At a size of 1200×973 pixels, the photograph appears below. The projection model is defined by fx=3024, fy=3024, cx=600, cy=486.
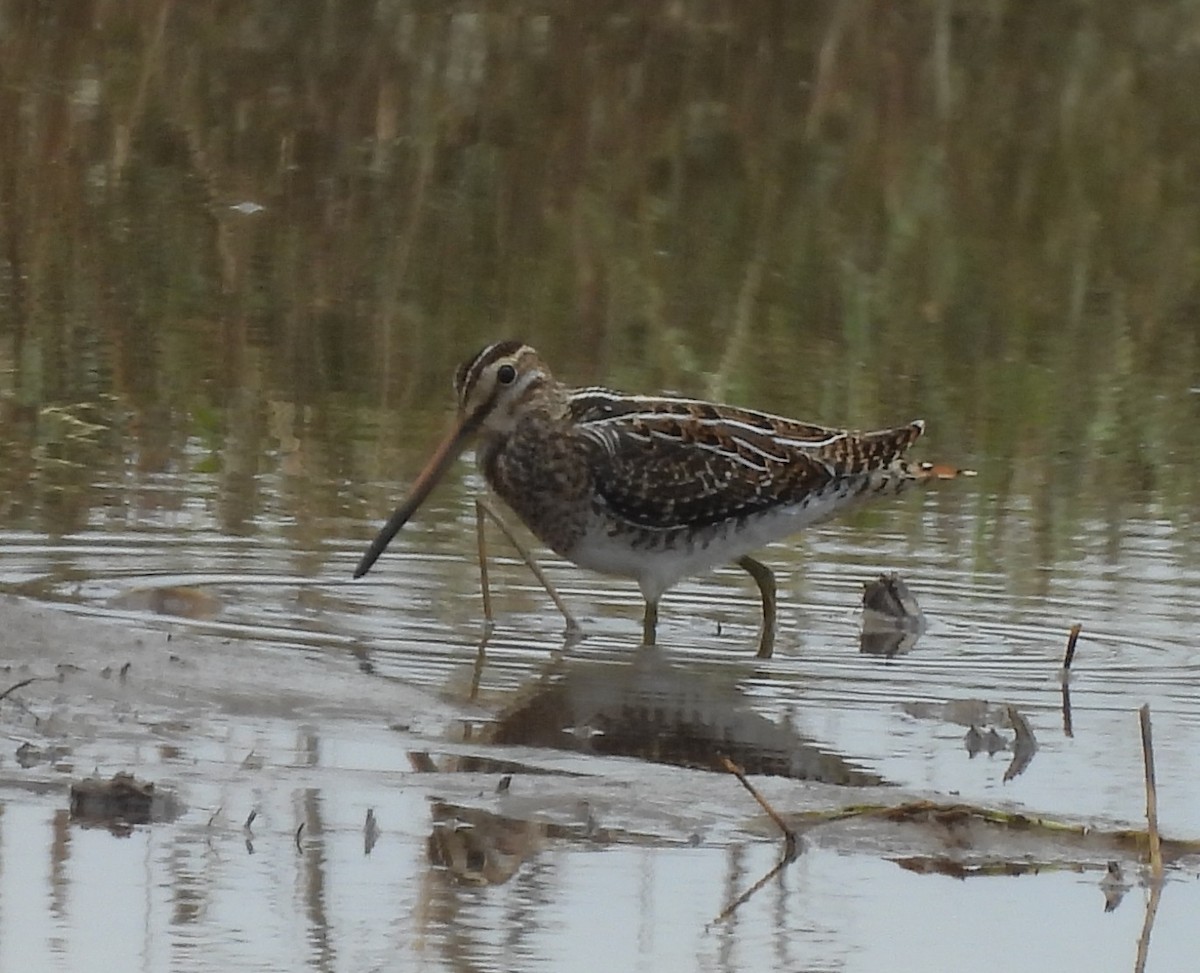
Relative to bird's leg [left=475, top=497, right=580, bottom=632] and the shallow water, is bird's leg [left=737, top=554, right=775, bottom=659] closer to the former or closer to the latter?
the shallow water

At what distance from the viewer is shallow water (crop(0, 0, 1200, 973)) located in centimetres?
487

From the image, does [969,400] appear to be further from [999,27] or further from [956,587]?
[999,27]

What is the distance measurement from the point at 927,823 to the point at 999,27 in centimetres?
1305

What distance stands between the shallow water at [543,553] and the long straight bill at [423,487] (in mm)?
124

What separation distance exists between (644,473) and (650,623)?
45 cm

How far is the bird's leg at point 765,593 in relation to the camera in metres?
7.19

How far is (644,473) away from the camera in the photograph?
7.57 m

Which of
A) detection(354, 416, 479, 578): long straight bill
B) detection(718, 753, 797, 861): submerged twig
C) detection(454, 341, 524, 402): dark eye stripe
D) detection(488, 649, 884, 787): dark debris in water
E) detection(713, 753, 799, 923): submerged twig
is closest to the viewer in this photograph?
detection(713, 753, 799, 923): submerged twig

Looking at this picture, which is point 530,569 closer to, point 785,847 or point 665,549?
point 665,549

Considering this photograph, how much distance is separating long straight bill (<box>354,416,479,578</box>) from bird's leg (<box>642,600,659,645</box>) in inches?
24.9

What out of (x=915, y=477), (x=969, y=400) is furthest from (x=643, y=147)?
(x=915, y=477)

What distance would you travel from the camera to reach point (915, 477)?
7855mm

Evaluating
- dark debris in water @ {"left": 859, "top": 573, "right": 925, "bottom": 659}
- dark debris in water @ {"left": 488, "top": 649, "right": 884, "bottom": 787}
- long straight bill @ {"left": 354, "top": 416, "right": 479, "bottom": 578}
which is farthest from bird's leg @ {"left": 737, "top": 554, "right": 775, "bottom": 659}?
long straight bill @ {"left": 354, "top": 416, "right": 479, "bottom": 578}

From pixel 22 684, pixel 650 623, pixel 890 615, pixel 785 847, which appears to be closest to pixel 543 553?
pixel 650 623
